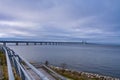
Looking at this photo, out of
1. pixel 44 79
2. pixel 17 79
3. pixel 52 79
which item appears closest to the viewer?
pixel 44 79

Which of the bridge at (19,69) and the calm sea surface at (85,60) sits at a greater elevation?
the bridge at (19,69)

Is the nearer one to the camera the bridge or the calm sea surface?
the bridge

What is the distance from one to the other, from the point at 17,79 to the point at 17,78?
0.29 feet

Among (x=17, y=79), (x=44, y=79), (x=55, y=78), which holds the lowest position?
(x=55, y=78)

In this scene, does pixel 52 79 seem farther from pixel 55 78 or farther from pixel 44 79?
pixel 44 79

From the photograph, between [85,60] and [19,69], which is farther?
[85,60]

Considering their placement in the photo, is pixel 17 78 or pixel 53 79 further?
pixel 53 79

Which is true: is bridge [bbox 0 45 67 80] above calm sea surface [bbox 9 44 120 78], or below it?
above

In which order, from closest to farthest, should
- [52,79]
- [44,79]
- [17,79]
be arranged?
[44,79]
[17,79]
[52,79]

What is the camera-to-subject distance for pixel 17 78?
705 centimetres

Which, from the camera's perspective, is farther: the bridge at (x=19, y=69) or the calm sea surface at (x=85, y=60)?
the calm sea surface at (x=85, y=60)

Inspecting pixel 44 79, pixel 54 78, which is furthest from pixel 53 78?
pixel 44 79

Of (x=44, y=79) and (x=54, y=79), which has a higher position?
(x=44, y=79)

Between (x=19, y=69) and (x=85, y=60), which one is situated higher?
(x=19, y=69)
